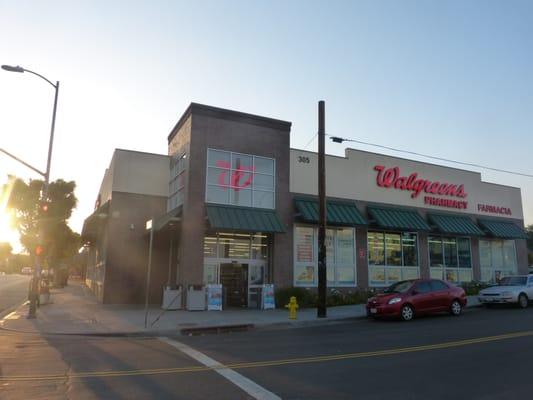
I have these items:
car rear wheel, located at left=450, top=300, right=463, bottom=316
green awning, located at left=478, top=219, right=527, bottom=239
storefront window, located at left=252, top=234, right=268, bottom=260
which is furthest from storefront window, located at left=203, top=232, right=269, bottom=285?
green awning, located at left=478, top=219, right=527, bottom=239

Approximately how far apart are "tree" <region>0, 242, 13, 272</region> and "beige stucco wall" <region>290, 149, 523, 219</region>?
125357 mm

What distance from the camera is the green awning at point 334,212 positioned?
2273cm

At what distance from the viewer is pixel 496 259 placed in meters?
30.7

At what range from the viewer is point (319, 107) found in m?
19.2

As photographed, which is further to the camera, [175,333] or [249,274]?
[249,274]

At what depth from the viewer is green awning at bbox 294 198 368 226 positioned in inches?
895

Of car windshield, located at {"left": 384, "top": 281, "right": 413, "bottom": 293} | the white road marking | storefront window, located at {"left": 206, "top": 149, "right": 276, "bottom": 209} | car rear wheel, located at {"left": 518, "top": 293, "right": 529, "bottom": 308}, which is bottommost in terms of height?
the white road marking

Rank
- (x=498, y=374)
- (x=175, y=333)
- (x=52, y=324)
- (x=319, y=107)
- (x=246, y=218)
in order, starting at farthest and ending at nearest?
(x=246, y=218) → (x=319, y=107) → (x=52, y=324) → (x=175, y=333) → (x=498, y=374)

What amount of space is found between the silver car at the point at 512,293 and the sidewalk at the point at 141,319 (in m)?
0.93

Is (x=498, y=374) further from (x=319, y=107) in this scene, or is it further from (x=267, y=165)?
(x=267, y=165)

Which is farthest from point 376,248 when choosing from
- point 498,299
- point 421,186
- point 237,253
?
point 237,253

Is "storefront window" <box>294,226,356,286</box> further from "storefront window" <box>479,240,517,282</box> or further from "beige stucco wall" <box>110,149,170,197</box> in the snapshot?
"storefront window" <box>479,240,517,282</box>

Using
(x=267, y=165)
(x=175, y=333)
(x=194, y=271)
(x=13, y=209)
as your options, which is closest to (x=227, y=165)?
(x=267, y=165)

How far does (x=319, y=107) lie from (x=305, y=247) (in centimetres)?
761
